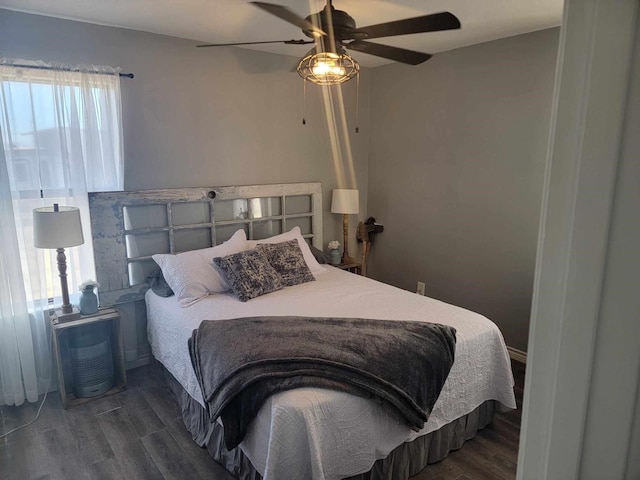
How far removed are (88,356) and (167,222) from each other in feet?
3.76

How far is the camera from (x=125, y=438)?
253 cm

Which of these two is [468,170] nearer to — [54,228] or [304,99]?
[304,99]

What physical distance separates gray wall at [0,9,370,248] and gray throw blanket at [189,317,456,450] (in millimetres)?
1652

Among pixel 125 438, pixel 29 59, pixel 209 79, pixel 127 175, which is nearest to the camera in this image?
pixel 125 438

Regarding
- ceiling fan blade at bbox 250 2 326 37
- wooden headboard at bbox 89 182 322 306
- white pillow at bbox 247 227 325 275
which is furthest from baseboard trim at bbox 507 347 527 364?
ceiling fan blade at bbox 250 2 326 37

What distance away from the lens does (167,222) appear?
3.41 meters

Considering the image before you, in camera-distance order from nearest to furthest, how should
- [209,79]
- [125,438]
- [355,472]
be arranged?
1. [355,472]
2. [125,438]
3. [209,79]

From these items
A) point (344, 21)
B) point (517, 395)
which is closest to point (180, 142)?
point (344, 21)

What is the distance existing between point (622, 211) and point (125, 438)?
287 cm

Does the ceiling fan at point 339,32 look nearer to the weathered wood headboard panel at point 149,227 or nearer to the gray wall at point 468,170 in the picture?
the gray wall at point 468,170

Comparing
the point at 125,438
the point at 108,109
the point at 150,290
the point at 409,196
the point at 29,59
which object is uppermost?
the point at 29,59

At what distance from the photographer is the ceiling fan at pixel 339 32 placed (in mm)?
1979

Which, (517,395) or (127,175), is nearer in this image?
(517,395)

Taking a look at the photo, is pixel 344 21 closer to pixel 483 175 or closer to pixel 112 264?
pixel 483 175
